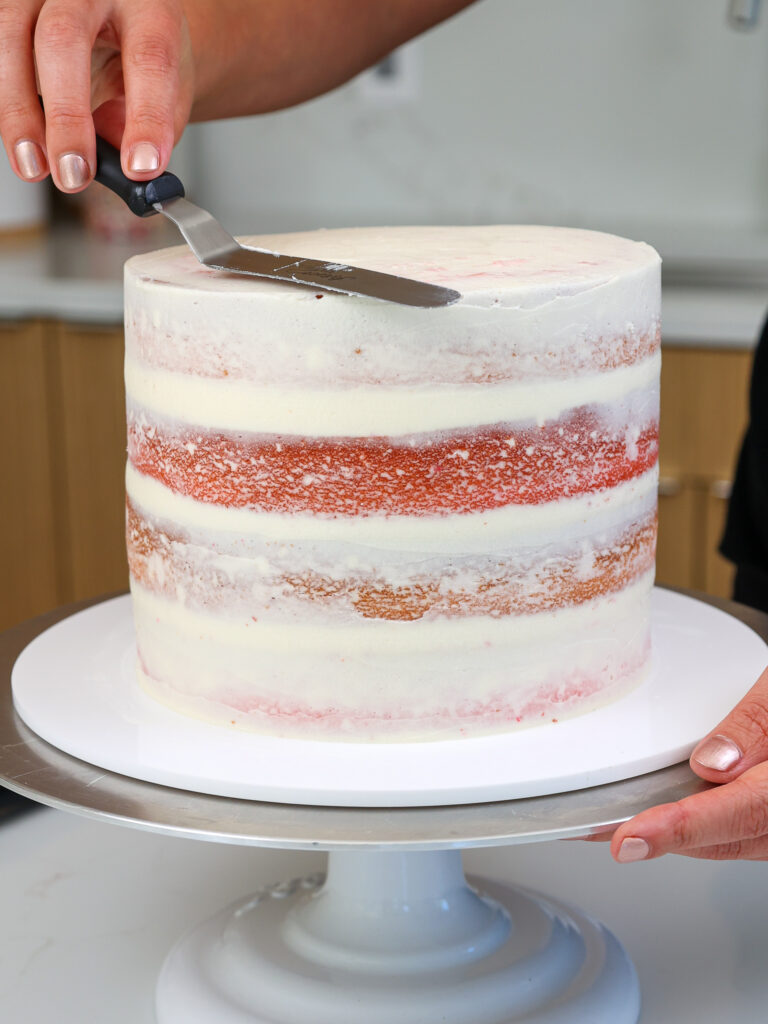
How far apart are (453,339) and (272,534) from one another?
0.16 m

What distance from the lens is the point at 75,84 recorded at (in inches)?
34.3

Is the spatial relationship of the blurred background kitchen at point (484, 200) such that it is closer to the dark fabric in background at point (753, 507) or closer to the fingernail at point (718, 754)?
the dark fabric in background at point (753, 507)

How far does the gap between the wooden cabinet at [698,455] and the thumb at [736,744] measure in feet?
4.51

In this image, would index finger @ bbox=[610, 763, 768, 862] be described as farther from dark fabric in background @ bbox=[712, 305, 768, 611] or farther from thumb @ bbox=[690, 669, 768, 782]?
dark fabric in background @ bbox=[712, 305, 768, 611]

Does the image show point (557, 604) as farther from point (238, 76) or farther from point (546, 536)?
point (238, 76)

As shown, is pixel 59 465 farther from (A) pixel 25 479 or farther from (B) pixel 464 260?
(B) pixel 464 260

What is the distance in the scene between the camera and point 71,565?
2621 mm

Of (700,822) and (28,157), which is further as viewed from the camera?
(28,157)

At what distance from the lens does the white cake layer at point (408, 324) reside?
79 cm

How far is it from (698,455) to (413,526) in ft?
4.91

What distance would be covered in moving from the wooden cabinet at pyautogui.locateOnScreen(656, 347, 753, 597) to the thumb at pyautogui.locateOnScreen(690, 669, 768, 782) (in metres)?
1.38

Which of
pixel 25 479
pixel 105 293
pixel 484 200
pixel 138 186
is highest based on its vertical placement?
pixel 138 186

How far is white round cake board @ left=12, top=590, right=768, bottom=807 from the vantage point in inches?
30.7

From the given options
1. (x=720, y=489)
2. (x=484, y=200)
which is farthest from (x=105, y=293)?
(x=720, y=489)
